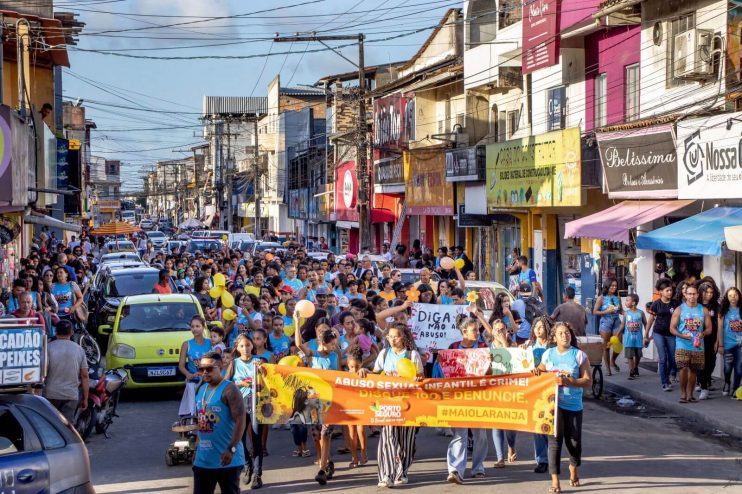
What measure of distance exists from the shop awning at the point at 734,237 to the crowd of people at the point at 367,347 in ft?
2.10

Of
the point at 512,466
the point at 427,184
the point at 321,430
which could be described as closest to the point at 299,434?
the point at 321,430

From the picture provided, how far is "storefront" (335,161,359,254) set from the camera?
→ 49.1 metres

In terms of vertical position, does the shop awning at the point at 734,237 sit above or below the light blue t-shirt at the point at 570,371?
above

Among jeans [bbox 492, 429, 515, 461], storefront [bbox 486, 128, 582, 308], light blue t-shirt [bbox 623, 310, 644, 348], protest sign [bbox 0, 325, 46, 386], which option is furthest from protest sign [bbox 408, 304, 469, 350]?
storefront [bbox 486, 128, 582, 308]

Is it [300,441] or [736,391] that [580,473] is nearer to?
[300,441]

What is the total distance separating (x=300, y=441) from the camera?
1248 centimetres

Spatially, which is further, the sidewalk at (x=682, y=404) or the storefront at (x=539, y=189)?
the storefront at (x=539, y=189)

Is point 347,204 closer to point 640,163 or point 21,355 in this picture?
point 640,163

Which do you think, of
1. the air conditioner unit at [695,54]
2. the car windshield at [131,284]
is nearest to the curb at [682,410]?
the air conditioner unit at [695,54]

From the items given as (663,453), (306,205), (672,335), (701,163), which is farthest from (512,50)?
(306,205)

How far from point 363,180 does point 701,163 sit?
704 inches

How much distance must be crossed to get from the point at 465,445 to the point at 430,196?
27.7 m

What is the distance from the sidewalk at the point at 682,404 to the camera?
47.4 ft

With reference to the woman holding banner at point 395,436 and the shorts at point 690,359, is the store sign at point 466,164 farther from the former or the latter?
the woman holding banner at point 395,436
